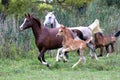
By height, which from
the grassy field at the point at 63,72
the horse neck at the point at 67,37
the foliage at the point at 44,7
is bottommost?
the foliage at the point at 44,7

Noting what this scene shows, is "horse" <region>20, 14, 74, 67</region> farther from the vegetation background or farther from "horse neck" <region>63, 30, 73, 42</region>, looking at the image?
the vegetation background

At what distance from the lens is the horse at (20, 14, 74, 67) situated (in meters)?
15.2

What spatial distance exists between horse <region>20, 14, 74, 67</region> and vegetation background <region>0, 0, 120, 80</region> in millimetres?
593

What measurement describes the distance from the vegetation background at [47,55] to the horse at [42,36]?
1.95 feet

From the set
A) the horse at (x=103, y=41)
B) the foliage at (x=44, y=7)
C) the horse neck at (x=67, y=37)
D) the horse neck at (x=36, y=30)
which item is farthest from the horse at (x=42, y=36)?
the foliage at (x=44, y=7)

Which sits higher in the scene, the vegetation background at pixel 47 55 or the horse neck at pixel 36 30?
the horse neck at pixel 36 30

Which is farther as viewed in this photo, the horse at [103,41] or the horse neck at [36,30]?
the horse at [103,41]

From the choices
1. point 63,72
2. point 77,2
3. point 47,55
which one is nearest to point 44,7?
point 77,2

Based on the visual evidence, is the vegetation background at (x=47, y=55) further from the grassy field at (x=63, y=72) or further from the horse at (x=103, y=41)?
the horse at (x=103, y=41)

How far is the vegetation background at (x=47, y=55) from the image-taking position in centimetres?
1262

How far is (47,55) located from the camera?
1950 centimetres

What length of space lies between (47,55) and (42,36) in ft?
14.0

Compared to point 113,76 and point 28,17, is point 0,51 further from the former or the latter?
point 113,76

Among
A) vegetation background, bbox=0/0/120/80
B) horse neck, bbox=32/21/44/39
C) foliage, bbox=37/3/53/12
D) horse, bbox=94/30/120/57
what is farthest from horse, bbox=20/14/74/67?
foliage, bbox=37/3/53/12
